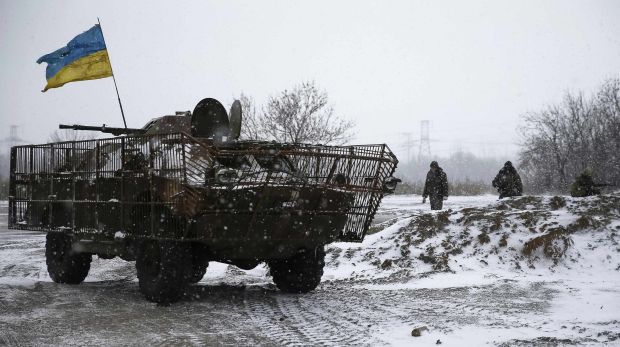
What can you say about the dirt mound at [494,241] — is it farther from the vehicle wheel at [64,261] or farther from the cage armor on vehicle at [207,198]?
the vehicle wheel at [64,261]

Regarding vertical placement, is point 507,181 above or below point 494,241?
above

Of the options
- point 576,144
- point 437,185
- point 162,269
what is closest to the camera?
point 162,269

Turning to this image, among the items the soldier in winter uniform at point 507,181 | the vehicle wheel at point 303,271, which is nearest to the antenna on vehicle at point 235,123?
the vehicle wheel at point 303,271

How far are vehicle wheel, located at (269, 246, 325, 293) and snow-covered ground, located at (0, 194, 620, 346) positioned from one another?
7.4 inches

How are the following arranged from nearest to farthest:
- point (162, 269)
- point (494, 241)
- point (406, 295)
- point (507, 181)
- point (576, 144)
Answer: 1. point (162, 269)
2. point (406, 295)
3. point (494, 241)
4. point (507, 181)
5. point (576, 144)

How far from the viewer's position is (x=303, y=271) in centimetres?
876

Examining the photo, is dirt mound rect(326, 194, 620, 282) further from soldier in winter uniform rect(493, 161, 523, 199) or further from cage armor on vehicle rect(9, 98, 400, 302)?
soldier in winter uniform rect(493, 161, 523, 199)

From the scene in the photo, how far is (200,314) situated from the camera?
7.18 m

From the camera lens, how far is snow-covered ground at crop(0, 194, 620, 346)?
6016 mm

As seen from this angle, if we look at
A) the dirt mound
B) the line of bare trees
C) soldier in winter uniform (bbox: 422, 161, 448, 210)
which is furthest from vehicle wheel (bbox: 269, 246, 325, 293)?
the line of bare trees

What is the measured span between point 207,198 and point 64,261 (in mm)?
3768

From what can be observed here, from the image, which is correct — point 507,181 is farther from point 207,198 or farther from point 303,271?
point 207,198

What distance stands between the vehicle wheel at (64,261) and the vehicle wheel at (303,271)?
284 cm

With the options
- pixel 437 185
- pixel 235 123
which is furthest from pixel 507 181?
pixel 235 123
